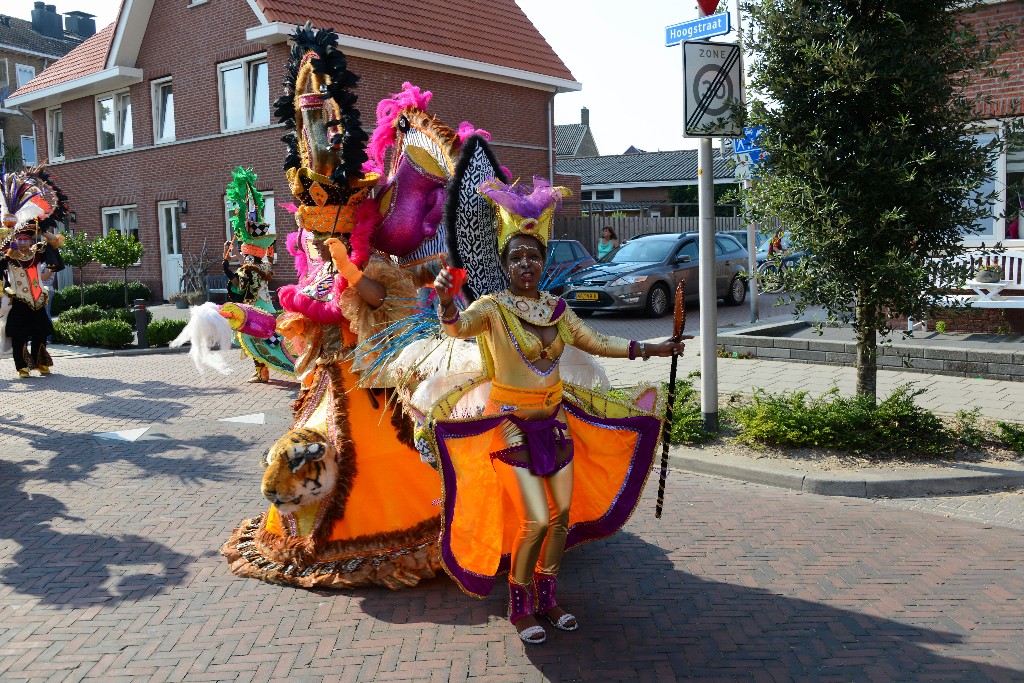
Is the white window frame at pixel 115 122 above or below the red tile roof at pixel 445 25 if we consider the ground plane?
below

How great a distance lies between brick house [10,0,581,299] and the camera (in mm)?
21609

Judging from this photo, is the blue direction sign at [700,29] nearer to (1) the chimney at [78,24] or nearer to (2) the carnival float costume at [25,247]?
(2) the carnival float costume at [25,247]

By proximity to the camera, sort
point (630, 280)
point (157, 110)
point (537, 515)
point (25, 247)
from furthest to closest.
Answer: point (157, 110)
point (630, 280)
point (25, 247)
point (537, 515)

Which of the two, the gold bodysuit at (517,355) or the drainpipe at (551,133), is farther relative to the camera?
the drainpipe at (551,133)

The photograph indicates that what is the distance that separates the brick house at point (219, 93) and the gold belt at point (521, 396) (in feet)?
58.6

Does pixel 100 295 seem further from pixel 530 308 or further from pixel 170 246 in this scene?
pixel 530 308

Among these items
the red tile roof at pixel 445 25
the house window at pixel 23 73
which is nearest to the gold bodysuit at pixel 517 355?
the red tile roof at pixel 445 25

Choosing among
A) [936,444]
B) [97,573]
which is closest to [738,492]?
[936,444]

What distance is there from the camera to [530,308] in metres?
4.11

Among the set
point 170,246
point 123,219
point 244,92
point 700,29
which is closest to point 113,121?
point 123,219

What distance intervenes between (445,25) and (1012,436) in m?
19.8

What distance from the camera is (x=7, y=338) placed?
12125 mm

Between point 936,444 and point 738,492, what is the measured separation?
1.79 metres

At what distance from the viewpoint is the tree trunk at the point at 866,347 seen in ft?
23.9
